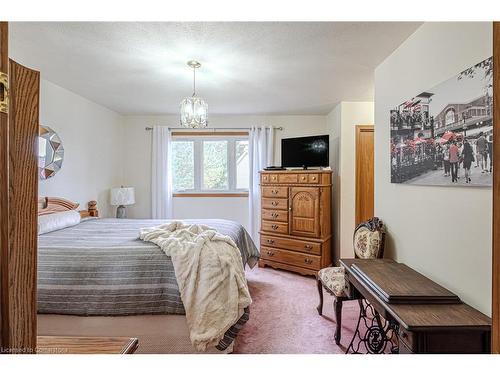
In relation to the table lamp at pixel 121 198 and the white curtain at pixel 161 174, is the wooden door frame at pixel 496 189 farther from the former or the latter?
the white curtain at pixel 161 174

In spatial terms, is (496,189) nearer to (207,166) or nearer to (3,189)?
(3,189)

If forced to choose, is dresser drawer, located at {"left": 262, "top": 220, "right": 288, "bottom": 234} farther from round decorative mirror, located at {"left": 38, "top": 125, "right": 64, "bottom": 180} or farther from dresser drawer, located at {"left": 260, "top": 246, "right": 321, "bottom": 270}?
round decorative mirror, located at {"left": 38, "top": 125, "right": 64, "bottom": 180}

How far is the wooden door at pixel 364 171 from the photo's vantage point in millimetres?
4121

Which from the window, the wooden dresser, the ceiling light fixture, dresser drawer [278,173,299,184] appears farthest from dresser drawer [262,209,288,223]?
the ceiling light fixture

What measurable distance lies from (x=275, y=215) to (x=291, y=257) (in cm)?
64

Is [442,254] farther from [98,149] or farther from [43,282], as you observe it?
[98,149]

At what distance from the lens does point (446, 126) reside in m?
1.70

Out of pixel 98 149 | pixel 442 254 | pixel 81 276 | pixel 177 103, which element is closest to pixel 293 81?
pixel 177 103

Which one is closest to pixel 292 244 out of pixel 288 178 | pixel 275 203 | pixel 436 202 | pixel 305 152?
pixel 275 203

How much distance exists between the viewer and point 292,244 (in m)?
4.22

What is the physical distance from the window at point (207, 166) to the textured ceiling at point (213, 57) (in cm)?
129

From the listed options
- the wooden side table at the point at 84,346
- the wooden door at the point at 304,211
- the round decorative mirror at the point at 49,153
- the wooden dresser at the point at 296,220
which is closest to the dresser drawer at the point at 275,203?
the wooden dresser at the point at 296,220

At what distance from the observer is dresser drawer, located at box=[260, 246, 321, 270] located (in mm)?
4016
